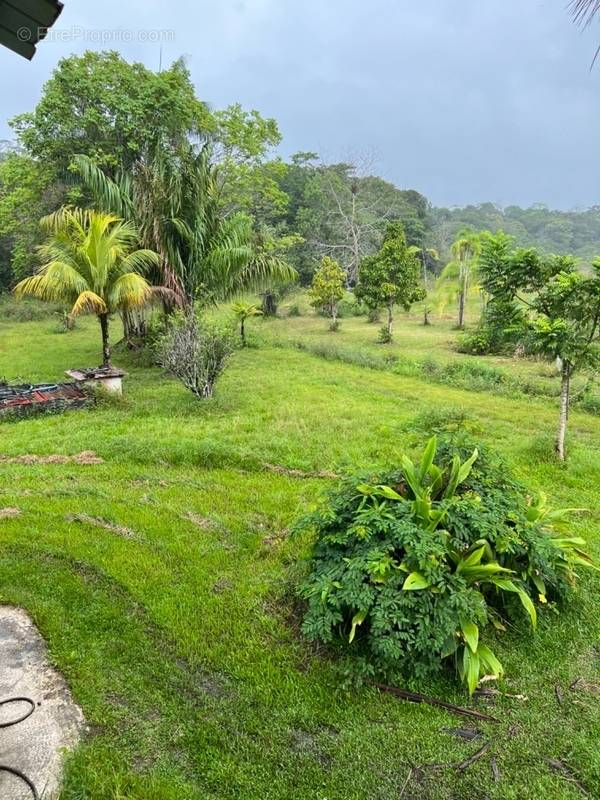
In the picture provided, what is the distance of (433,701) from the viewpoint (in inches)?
99.0

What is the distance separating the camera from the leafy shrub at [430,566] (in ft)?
8.46

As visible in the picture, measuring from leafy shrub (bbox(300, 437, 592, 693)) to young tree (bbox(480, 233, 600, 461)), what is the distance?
298cm

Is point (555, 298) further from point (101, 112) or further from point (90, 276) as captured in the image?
point (101, 112)

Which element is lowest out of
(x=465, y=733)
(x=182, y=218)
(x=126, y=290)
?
(x=465, y=733)

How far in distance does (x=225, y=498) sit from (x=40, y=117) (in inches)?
549

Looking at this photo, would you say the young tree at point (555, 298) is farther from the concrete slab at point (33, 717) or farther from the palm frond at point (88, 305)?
the palm frond at point (88, 305)

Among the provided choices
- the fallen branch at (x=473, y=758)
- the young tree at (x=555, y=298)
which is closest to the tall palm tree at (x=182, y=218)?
the young tree at (x=555, y=298)

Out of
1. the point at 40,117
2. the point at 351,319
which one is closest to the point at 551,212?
the point at 351,319

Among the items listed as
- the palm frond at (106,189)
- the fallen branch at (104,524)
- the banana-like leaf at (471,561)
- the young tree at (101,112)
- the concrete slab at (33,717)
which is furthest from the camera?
the young tree at (101,112)

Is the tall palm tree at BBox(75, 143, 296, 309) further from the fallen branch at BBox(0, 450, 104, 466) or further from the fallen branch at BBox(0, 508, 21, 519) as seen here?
the fallen branch at BBox(0, 508, 21, 519)

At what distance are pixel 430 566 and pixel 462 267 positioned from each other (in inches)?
791

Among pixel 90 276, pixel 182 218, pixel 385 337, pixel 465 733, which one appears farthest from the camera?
pixel 385 337

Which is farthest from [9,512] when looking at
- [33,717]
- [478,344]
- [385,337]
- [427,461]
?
[385,337]

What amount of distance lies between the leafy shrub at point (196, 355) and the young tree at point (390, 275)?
31.1 ft
